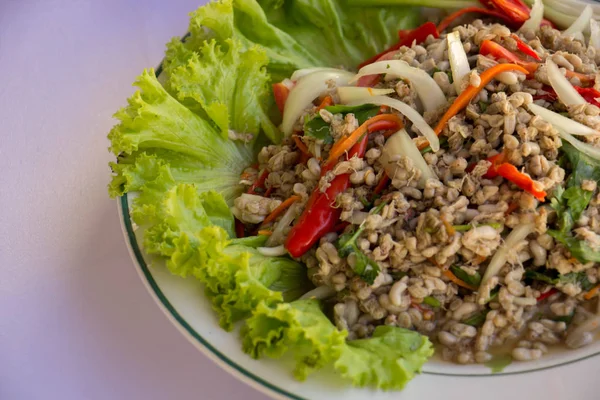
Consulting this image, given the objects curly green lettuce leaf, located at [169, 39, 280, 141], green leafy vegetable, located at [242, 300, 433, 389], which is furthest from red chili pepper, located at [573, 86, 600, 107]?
curly green lettuce leaf, located at [169, 39, 280, 141]

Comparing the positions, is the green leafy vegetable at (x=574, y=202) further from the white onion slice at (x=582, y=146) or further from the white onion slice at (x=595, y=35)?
the white onion slice at (x=595, y=35)

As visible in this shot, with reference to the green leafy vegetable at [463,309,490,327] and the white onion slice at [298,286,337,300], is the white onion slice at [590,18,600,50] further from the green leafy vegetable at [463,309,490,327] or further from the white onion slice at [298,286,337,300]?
the white onion slice at [298,286,337,300]

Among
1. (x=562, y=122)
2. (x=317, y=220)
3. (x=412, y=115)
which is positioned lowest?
(x=317, y=220)

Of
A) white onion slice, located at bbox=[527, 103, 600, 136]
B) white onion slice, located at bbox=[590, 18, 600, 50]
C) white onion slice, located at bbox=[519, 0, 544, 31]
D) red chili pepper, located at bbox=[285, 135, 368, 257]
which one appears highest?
white onion slice, located at bbox=[519, 0, 544, 31]

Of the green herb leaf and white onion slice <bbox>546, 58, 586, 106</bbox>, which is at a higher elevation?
white onion slice <bbox>546, 58, 586, 106</bbox>

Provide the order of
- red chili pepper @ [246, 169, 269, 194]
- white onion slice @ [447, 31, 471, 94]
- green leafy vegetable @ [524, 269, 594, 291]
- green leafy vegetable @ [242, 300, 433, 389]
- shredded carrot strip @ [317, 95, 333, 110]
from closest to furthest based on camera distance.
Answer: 1. green leafy vegetable @ [242, 300, 433, 389]
2. green leafy vegetable @ [524, 269, 594, 291]
3. white onion slice @ [447, 31, 471, 94]
4. shredded carrot strip @ [317, 95, 333, 110]
5. red chili pepper @ [246, 169, 269, 194]

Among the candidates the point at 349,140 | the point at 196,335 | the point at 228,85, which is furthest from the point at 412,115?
the point at 196,335

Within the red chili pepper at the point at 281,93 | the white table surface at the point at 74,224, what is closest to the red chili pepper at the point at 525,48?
the red chili pepper at the point at 281,93

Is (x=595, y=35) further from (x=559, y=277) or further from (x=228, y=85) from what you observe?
(x=228, y=85)
